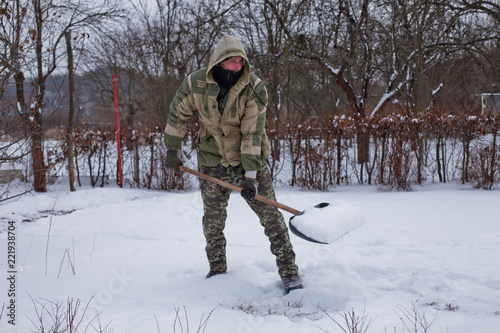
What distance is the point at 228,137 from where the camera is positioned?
293 centimetres

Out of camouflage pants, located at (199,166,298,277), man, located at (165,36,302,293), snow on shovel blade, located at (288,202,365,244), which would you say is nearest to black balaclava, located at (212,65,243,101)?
man, located at (165,36,302,293)

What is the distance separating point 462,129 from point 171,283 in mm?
6413

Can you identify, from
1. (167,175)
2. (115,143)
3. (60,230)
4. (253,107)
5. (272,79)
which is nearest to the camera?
(253,107)

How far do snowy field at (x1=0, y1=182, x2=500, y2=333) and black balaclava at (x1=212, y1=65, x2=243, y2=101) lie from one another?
1.46 meters

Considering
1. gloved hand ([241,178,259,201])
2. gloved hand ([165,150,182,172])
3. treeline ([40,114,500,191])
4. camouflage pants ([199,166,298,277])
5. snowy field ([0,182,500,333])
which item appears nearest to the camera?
snowy field ([0,182,500,333])

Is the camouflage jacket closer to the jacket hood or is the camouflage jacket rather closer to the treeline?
the jacket hood

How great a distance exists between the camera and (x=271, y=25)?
12.4 metres

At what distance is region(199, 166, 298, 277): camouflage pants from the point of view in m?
2.96

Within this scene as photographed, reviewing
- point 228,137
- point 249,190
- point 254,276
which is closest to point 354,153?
point 254,276

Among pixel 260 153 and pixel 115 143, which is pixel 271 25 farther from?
pixel 260 153

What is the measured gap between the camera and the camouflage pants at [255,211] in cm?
296

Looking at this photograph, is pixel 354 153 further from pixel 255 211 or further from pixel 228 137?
pixel 228 137

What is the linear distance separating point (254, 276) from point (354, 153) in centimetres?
521

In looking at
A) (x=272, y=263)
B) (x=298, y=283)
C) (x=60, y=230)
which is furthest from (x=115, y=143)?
(x=298, y=283)
